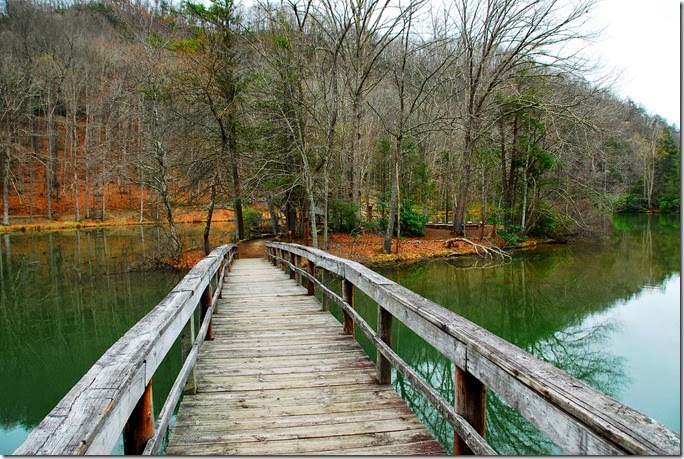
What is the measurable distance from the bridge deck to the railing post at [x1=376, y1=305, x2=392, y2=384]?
8 centimetres

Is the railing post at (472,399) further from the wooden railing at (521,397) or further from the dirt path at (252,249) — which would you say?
the dirt path at (252,249)

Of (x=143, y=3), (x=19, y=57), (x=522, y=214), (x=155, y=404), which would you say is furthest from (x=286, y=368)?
(x=19, y=57)

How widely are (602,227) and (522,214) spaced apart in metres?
4.77

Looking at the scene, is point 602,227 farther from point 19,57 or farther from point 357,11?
Result: point 19,57

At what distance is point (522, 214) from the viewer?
2328 centimetres

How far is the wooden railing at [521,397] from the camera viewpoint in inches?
42.2

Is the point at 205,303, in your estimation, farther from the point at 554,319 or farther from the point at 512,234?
the point at 512,234

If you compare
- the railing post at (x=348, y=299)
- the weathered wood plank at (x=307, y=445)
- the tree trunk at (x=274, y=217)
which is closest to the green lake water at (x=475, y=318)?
the railing post at (x=348, y=299)

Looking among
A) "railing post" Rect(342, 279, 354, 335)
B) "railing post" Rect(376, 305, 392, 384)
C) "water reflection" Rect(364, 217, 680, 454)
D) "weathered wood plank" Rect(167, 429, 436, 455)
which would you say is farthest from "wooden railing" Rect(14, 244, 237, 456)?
"water reflection" Rect(364, 217, 680, 454)

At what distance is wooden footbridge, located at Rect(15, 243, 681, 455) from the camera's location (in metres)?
1.20

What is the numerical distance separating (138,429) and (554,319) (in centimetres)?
1024

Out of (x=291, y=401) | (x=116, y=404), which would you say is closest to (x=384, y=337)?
(x=291, y=401)

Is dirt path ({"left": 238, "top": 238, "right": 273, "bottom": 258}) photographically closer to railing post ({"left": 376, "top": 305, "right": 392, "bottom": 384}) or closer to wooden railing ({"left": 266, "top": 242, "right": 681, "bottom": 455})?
railing post ({"left": 376, "top": 305, "right": 392, "bottom": 384})

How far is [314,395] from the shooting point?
10.3ft
